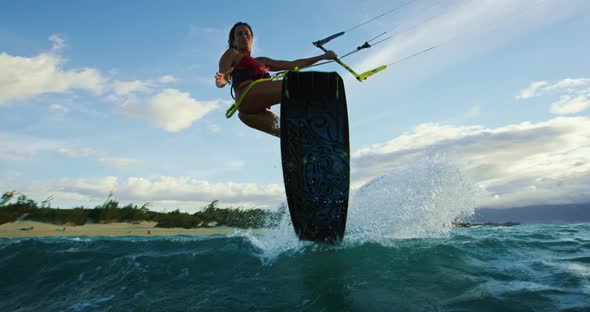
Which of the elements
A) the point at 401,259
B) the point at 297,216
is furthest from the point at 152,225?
the point at 401,259

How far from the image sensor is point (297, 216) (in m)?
4.69

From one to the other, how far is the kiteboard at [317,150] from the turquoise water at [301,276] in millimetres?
395

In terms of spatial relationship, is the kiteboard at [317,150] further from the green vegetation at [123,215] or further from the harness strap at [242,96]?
the green vegetation at [123,215]

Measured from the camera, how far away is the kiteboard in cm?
461

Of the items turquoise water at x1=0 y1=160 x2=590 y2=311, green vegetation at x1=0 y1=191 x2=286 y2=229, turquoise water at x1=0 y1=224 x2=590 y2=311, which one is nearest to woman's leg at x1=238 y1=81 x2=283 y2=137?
turquoise water at x1=0 y1=160 x2=590 y2=311

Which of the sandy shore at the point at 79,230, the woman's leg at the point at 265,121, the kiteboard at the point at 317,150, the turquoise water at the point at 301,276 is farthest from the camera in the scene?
the sandy shore at the point at 79,230

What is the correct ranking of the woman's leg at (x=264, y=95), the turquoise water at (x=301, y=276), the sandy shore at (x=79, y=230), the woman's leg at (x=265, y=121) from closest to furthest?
the turquoise water at (x=301, y=276)
the woman's leg at (x=264, y=95)
the woman's leg at (x=265, y=121)
the sandy shore at (x=79, y=230)

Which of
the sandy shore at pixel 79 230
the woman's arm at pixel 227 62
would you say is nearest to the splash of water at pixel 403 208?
the woman's arm at pixel 227 62

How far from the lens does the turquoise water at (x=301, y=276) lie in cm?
295

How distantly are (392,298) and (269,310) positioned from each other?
1.02 m

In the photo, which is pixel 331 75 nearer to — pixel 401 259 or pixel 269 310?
pixel 401 259

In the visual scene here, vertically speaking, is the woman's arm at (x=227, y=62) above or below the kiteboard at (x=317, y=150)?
above

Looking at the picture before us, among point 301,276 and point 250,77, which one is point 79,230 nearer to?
point 250,77

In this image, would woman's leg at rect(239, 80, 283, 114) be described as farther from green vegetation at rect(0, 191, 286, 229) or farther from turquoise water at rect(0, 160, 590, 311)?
green vegetation at rect(0, 191, 286, 229)
